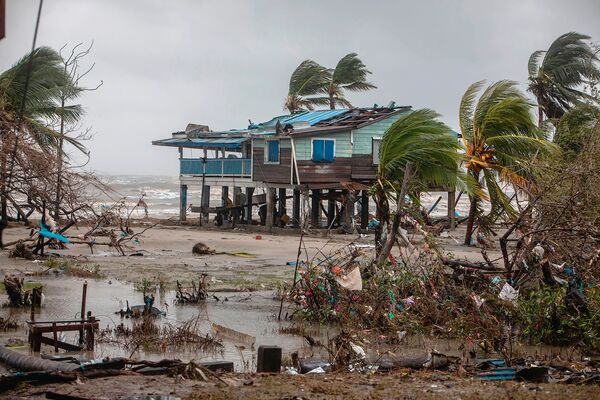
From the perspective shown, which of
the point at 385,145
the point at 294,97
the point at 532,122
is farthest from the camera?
the point at 294,97

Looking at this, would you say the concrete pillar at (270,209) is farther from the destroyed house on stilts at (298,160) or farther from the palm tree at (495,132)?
the palm tree at (495,132)

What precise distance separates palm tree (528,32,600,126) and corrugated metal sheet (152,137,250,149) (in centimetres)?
1348

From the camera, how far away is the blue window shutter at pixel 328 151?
118ft

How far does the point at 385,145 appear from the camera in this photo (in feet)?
61.7

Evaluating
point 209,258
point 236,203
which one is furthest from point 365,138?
point 209,258

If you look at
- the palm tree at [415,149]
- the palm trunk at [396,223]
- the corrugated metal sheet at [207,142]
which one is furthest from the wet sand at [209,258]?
the corrugated metal sheet at [207,142]

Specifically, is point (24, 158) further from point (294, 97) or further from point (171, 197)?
point (171, 197)

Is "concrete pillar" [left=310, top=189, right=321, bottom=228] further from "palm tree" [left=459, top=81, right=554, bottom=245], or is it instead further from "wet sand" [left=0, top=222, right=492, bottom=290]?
"palm tree" [left=459, top=81, right=554, bottom=245]

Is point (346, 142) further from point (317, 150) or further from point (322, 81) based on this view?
point (322, 81)

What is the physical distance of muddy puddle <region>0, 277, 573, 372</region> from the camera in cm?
1037

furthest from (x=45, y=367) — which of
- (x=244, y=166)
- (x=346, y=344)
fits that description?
(x=244, y=166)

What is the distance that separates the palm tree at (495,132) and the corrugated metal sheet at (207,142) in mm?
12466

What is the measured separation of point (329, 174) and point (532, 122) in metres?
10.0

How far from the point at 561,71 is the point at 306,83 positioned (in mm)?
15110
